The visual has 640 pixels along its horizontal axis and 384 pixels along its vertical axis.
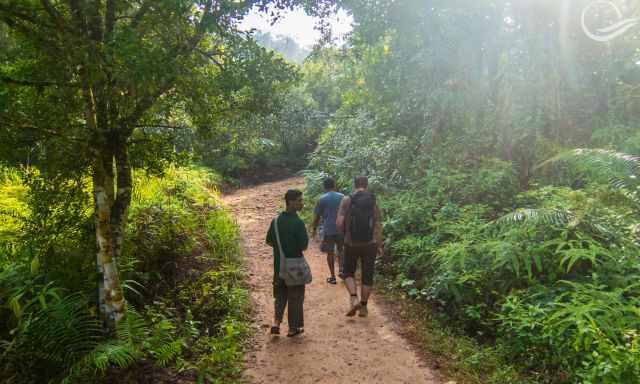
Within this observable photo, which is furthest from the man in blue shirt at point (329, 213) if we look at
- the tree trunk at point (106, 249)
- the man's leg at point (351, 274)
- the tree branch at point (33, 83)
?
the tree branch at point (33, 83)

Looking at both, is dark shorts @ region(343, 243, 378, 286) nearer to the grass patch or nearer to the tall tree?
the grass patch

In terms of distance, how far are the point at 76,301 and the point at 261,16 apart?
13.4 ft

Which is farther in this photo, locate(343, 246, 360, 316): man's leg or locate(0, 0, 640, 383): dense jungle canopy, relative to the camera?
locate(343, 246, 360, 316): man's leg

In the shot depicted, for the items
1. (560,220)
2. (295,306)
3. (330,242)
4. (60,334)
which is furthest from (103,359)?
(560,220)

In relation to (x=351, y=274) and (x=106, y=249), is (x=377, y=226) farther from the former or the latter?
(x=106, y=249)

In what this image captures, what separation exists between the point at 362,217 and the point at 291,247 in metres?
1.20

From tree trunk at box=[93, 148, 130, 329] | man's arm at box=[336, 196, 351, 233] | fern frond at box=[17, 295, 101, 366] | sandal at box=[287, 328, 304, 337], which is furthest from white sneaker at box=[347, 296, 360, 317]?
fern frond at box=[17, 295, 101, 366]

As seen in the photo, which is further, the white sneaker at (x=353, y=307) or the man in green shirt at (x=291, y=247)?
the white sneaker at (x=353, y=307)

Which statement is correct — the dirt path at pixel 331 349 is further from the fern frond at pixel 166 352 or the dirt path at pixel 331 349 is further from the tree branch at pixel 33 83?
the tree branch at pixel 33 83

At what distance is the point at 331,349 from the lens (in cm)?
548

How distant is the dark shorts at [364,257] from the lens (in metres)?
6.33

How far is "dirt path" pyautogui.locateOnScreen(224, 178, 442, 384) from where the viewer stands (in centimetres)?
491

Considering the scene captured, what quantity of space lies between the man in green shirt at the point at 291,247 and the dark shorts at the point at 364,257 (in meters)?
1.03

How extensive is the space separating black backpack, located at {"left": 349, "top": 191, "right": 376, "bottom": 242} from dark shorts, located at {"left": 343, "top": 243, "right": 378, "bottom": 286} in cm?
16
